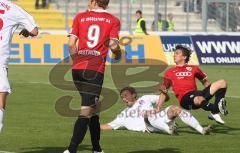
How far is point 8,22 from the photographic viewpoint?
11.4m

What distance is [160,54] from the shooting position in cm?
3481

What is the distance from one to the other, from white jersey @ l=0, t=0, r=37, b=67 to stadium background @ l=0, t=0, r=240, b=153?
2006mm

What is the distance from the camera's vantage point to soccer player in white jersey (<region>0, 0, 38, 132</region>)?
11.3 metres

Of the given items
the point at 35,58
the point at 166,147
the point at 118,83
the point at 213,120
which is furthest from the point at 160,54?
the point at 166,147

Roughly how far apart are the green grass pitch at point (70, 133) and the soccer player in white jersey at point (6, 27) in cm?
171

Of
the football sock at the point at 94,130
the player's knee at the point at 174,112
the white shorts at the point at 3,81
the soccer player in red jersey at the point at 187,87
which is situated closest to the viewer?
the white shorts at the point at 3,81

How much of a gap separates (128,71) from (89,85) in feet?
62.5

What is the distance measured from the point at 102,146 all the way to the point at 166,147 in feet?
3.34

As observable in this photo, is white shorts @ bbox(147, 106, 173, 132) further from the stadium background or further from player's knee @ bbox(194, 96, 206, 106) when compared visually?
player's knee @ bbox(194, 96, 206, 106)

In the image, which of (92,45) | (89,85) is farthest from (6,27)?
(89,85)

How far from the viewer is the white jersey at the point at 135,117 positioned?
50.5 ft

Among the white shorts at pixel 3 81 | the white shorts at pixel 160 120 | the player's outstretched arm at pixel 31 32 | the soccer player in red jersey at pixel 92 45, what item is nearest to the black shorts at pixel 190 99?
the white shorts at pixel 160 120

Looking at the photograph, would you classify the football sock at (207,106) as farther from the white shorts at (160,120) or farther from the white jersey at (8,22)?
the white jersey at (8,22)

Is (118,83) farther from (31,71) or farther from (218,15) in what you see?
(218,15)
